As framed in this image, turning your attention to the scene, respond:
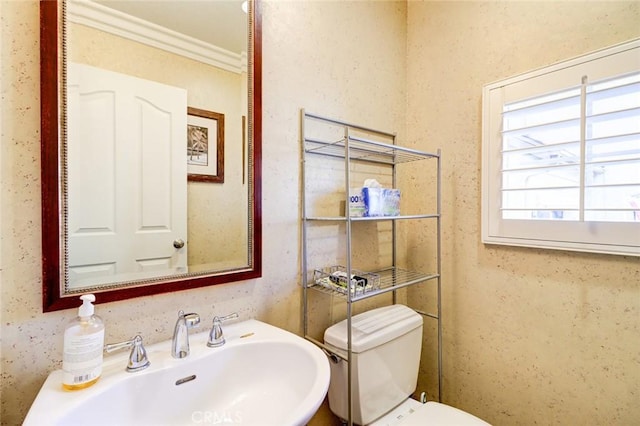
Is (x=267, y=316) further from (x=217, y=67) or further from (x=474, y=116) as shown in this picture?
(x=474, y=116)

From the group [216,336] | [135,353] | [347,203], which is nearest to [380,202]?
[347,203]

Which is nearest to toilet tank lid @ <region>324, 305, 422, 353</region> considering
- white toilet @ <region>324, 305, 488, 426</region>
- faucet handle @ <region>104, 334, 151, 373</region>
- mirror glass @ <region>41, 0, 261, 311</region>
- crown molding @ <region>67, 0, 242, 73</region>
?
white toilet @ <region>324, 305, 488, 426</region>

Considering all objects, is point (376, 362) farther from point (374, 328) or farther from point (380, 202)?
point (380, 202)

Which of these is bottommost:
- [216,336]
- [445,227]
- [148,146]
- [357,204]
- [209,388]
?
[209,388]

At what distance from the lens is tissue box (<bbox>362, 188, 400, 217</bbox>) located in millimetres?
1139

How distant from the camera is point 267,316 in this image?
1080 mm

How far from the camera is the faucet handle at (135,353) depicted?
2.35 feet

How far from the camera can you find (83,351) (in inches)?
25.0

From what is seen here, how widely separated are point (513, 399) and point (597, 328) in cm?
47

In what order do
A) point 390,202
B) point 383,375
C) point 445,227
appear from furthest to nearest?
point 445,227
point 390,202
point 383,375

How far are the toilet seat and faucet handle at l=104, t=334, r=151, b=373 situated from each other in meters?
0.86

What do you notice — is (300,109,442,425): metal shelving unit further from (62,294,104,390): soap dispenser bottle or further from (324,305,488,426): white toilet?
(62,294,104,390): soap dispenser bottle

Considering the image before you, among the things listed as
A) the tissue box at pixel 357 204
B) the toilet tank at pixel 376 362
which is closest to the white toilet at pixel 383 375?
the toilet tank at pixel 376 362

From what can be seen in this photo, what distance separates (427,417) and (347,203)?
854 mm
